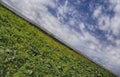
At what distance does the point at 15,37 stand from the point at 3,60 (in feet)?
16.6

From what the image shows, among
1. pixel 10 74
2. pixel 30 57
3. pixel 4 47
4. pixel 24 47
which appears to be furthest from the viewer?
pixel 24 47

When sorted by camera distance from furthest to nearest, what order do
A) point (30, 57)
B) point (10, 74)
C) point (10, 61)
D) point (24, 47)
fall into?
point (24, 47) → point (30, 57) → point (10, 61) → point (10, 74)

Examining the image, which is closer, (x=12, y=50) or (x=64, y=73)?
(x=12, y=50)

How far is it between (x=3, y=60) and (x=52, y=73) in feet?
12.8

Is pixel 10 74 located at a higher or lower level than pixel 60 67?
lower

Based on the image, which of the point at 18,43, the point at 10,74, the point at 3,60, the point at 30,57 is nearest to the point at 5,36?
the point at 18,43

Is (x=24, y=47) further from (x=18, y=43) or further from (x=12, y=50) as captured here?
(x=12, y=50)

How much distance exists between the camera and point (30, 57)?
1589 centimetres

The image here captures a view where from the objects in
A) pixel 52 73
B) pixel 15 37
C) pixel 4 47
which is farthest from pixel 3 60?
pixel 15 37

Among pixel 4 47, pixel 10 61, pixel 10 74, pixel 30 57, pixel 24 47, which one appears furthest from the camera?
pixel 24 47

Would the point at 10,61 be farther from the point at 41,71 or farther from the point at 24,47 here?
the point at 24,47

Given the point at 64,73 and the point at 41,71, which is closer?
the point at 41,71

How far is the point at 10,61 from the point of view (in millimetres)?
13805

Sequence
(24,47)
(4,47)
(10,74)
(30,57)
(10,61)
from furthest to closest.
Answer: (24,47)
(30,57)
(4,47)
(10,61)
(10,74)
